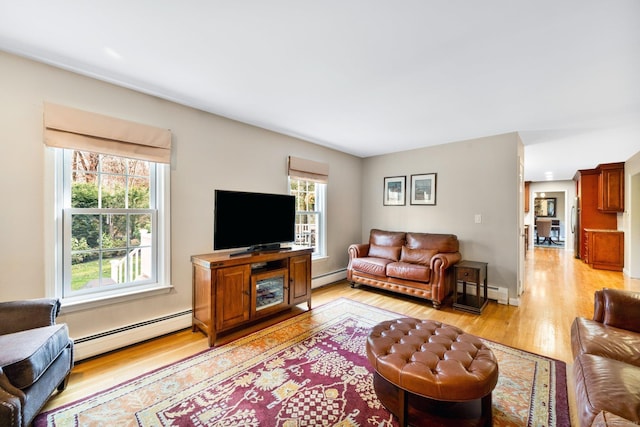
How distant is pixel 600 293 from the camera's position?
1989 mm

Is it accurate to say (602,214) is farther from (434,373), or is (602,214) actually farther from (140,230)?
(140,230)

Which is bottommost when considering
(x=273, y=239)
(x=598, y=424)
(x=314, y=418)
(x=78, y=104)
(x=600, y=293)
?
(x=314, y=418)

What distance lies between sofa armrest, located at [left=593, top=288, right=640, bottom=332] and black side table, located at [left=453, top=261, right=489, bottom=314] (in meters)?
1.34

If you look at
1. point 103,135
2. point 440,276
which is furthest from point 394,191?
point 103,135

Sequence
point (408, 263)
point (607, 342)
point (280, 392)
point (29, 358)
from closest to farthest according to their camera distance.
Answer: point (29, 358)
point (607, 342)
point (280, 392)
point (408, 263)

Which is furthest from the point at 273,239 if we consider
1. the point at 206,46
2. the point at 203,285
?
the point at 206,46

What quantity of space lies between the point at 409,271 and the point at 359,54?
9.05 ft

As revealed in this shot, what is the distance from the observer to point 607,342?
162 cm

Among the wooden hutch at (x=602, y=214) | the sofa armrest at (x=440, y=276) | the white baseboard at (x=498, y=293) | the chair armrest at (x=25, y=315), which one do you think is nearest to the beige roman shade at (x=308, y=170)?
the sofa armrest at (x=440, y=276)

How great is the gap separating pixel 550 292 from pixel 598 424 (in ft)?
13.6

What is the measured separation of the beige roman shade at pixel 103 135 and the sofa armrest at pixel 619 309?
3.87 meters

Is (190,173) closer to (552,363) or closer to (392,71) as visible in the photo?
(392,71)

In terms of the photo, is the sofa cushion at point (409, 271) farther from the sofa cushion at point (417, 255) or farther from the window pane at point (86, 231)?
the window pane at point (86, 231)

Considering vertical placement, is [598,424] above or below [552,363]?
above
